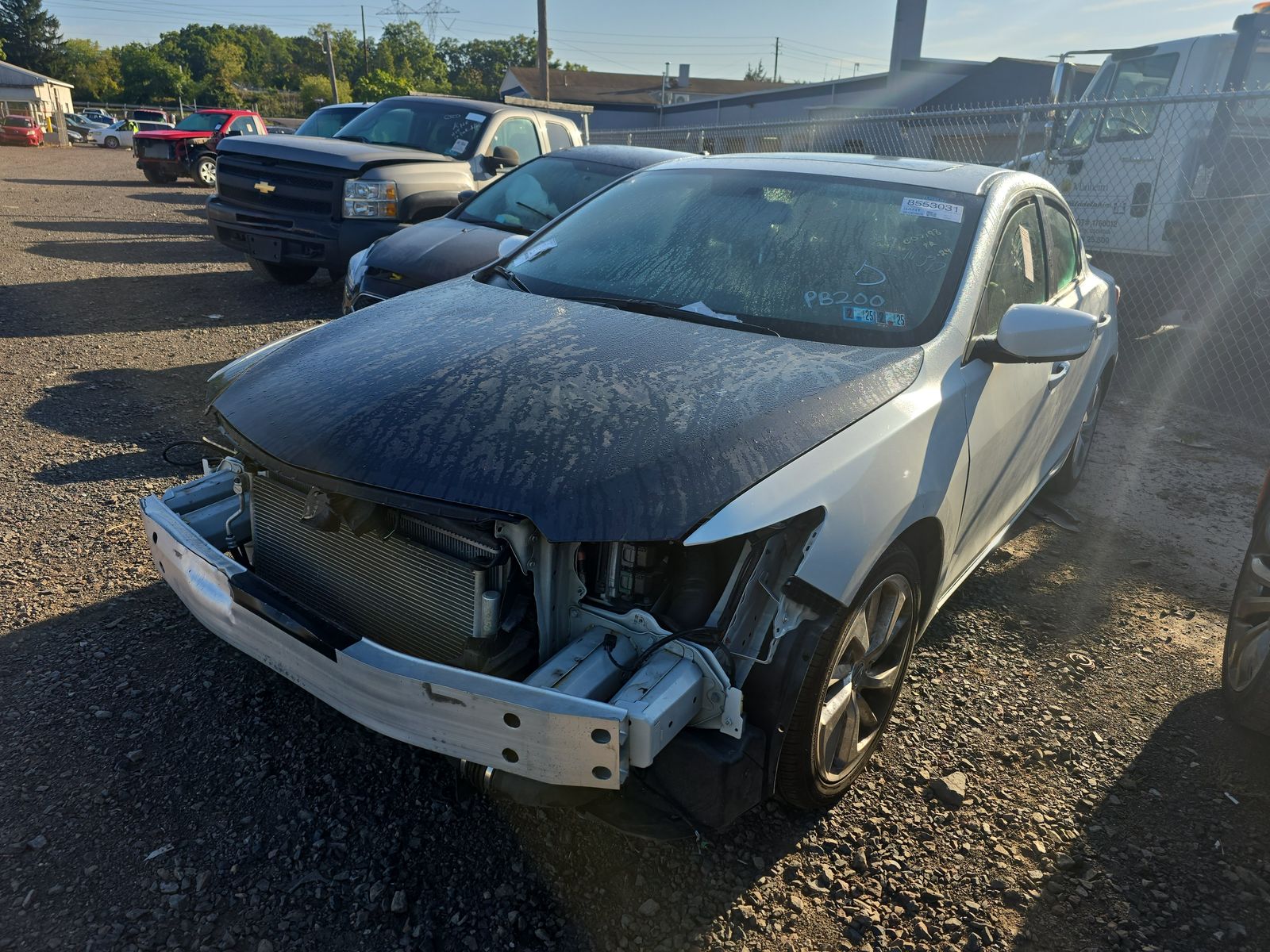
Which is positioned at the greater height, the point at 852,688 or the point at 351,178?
the point at 351,178

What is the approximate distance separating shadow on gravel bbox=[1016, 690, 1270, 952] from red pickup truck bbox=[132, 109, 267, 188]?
20882 millimetres

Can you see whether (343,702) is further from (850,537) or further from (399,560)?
(850,537)

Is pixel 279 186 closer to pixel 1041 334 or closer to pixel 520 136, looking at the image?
pixel 520 136

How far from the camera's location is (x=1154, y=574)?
424 centimetres

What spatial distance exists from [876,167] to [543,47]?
25158mm

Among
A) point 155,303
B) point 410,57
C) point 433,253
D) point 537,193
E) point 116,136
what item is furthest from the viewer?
point 410,57

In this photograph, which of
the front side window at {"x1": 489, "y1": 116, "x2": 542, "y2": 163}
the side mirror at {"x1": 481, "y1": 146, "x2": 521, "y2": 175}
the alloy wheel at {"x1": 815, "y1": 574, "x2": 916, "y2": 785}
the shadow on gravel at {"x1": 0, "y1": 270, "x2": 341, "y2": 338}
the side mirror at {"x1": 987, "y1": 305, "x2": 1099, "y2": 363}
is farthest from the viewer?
the front side window at {"x1": 489, "y1": 116, "x2": 542, "y2": 163}

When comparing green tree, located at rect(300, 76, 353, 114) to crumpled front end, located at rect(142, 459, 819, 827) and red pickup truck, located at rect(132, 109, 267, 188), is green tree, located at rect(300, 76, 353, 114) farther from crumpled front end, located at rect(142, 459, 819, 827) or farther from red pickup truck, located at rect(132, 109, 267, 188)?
crumpled front end, located at rect(142, 459, 819, 827)

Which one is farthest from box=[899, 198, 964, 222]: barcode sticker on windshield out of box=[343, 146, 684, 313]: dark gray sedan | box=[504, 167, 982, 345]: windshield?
box=[343, 146, 684, 313]: dark gray sedan

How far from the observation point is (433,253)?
5879mm

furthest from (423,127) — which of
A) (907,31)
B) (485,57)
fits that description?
(485,57)

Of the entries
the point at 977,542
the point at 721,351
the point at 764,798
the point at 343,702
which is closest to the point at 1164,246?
the point at 977,542

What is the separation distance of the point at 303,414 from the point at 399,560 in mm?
452

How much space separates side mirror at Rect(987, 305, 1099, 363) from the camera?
267 cm
